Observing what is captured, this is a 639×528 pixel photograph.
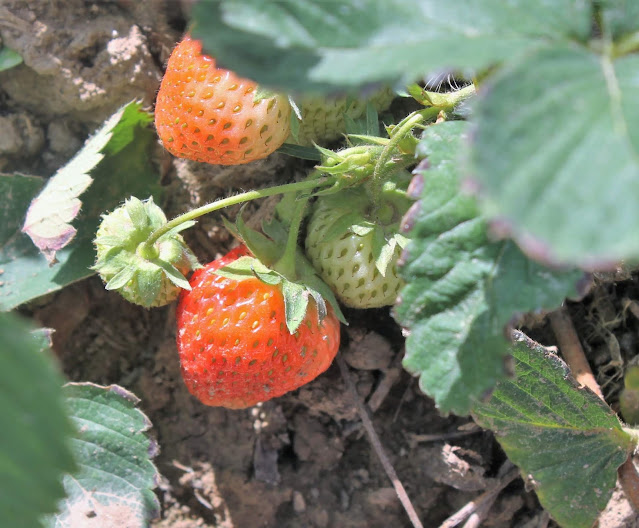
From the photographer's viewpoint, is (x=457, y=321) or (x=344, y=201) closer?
(x=457, y=321)

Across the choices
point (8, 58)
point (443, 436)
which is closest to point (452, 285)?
point (443, 436)

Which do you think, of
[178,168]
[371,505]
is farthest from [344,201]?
[371,505]

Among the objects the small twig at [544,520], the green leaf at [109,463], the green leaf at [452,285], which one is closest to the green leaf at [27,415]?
the green leaf at [452,285]

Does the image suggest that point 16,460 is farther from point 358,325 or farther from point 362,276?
point 358,325

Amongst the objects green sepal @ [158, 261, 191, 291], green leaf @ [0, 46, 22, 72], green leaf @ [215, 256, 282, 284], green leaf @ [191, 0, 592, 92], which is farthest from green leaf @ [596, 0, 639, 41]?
green leaf @ [0, 46, 22, 72]

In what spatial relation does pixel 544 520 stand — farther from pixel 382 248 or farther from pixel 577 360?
pixel 382 248

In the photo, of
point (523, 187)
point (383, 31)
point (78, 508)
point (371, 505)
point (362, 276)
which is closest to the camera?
point (523, 187)
